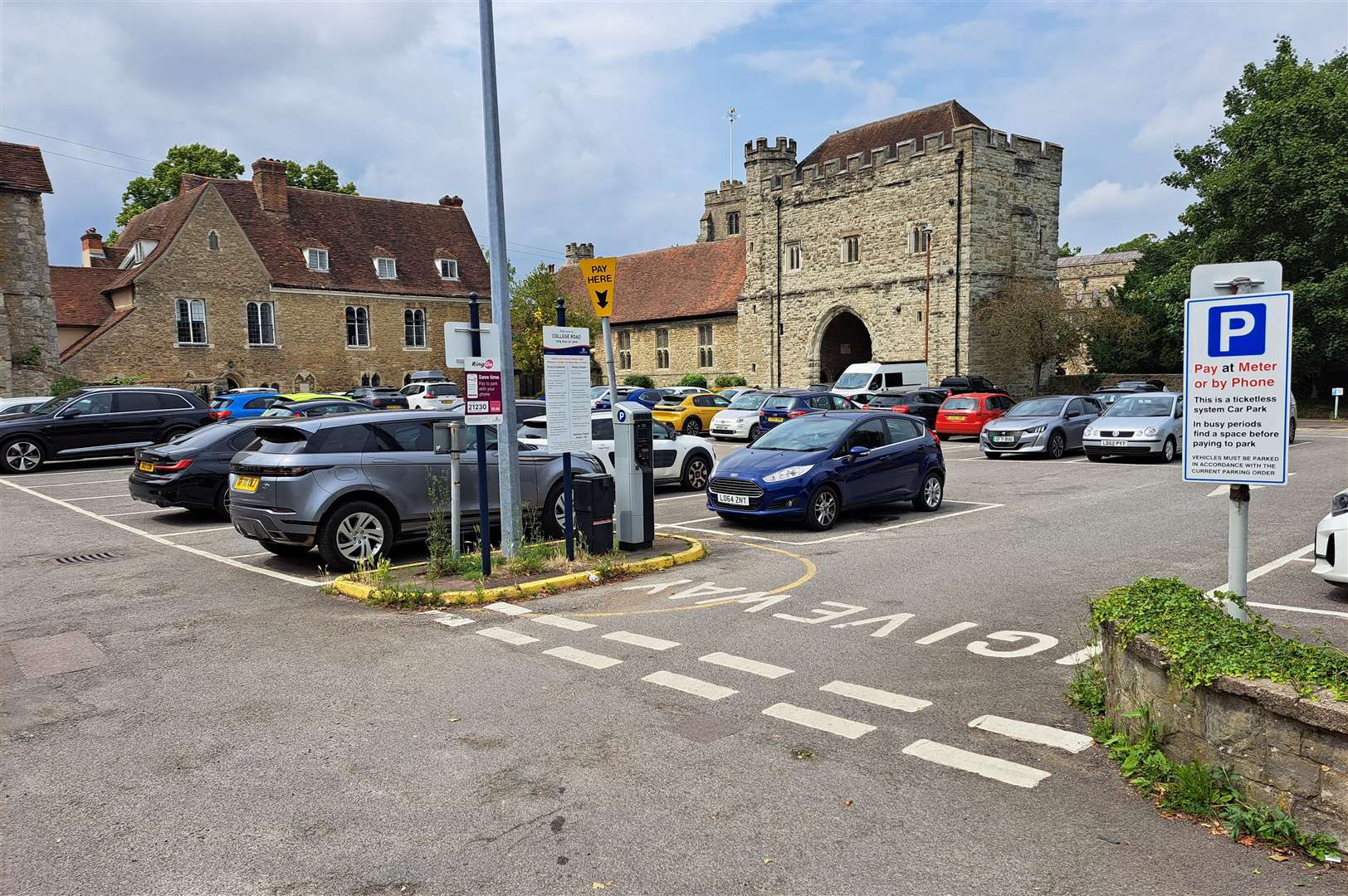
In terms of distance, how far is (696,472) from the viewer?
1778 centimetres

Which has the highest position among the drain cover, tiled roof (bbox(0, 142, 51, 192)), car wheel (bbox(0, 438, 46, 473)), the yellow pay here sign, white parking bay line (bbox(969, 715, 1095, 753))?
tiled roof (bbox(0, 142, 51, 192))

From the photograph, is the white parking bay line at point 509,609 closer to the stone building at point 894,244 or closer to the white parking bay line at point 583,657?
the white parking bay line at point 583,657

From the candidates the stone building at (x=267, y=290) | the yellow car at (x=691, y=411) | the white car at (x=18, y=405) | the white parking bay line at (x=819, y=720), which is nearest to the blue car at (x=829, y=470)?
the white parking bay line at (x=819, y=720)

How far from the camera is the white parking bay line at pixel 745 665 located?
635 cm

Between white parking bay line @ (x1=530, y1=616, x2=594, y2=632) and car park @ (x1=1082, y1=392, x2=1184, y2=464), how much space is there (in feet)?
55.7

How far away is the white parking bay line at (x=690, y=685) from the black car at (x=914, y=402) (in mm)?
24446

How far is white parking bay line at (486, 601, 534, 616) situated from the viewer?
8188mm

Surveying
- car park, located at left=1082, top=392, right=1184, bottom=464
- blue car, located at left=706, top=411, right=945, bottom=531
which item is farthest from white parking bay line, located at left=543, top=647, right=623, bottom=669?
car park, located at left=1082, top=392, right=1184, bottom=464

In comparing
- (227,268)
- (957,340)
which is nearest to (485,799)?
(957,340)

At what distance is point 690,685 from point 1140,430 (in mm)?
17877

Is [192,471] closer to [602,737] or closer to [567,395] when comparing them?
[567,395]

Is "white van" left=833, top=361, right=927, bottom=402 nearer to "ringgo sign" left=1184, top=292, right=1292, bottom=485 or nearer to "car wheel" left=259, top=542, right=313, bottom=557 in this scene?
"car wheel" left=259, top=542, right=313, bottom=557

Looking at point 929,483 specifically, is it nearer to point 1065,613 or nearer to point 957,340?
point 1065,613

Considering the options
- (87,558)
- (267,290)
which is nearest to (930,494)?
(87,558)
